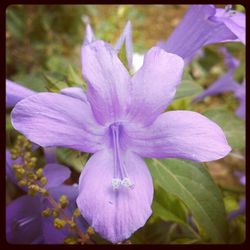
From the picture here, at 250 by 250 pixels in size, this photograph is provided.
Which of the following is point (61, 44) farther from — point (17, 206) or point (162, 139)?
point (162, 139)

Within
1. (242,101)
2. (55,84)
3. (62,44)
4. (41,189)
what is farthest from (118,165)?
(62,44)

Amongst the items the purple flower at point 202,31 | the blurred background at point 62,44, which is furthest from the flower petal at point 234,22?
the blurred background at point 62,44

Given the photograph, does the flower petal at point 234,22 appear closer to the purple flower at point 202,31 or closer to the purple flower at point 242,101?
the purple flower at point 202,31

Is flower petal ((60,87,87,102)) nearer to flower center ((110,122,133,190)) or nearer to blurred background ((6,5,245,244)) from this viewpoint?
flower center ((110,122,133,190))

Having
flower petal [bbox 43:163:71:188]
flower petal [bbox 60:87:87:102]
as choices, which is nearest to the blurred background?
flower petal [bbox 43:163:71:188]

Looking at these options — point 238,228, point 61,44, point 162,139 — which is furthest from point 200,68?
point 162,139

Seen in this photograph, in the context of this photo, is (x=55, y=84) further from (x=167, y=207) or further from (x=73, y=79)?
(x=167, y=207)
